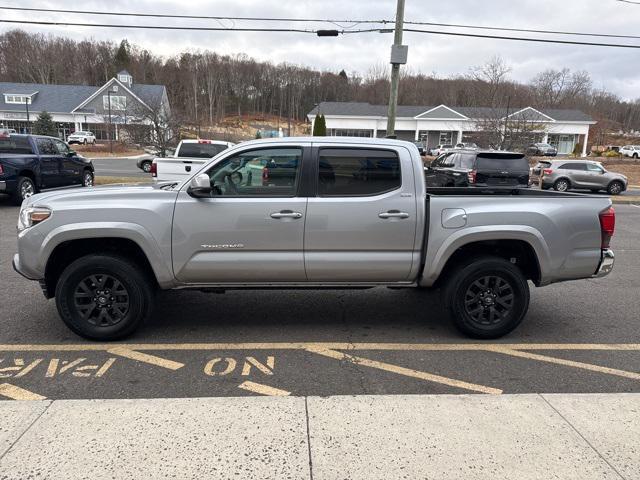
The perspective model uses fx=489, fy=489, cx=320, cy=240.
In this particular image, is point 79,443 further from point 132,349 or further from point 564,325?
point 564,325

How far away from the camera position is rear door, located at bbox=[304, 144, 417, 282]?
14.4ft

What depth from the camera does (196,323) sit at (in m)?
5.00

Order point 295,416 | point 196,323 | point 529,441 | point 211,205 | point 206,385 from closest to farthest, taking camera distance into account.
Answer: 1. point 529,441
2. point 295,416
3. point 206,385
4. point 211,205
5. point 196,323

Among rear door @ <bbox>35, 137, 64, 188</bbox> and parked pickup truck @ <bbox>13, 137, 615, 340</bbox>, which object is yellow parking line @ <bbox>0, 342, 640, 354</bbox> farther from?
rear door @ <bbox>35, 137, 64, 188</bbox>

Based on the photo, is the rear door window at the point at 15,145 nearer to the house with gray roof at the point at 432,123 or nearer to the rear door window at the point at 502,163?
the rear door window at the point at 502,163

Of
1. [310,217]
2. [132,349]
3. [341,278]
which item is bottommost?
[132,349]

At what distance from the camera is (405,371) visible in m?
3.98

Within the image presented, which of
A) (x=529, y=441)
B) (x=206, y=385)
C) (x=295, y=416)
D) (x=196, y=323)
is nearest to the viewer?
(x=529, y=441)

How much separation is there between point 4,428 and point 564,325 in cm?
503

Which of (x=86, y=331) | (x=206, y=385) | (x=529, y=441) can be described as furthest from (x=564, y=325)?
(x=86, y=331)

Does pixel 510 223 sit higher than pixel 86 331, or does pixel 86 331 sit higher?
pixel 510 223

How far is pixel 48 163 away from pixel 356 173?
12.1 meters

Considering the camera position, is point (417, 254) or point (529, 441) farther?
point (417, 254)

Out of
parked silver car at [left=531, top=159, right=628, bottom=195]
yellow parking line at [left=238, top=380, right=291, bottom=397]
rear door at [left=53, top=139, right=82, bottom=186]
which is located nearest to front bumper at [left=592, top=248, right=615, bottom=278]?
yellow parking line at [left=238, top=380, right=291, bottom=397]
